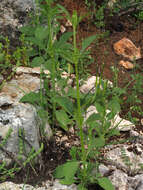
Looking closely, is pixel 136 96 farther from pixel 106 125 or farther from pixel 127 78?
pixel 106 125

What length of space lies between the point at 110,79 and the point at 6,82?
1435mm

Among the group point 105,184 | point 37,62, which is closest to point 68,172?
point 105,184

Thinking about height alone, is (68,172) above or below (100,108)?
below

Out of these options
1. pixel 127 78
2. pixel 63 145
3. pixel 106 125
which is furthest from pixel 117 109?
pixel 127 78

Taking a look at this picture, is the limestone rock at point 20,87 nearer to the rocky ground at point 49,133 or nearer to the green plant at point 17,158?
the rocky ground at point 49,133

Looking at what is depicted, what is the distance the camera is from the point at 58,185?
2.61 metres

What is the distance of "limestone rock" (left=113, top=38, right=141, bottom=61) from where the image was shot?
4488mm

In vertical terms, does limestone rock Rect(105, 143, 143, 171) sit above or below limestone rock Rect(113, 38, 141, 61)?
below

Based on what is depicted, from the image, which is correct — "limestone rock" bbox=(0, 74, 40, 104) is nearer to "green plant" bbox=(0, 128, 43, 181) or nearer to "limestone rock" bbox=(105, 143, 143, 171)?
"green plant" bbox=(0, 128, 43, 181)

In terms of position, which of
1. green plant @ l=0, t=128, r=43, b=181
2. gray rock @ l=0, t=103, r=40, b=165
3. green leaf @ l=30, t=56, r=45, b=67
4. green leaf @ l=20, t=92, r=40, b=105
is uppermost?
green leaf @ l=30, t=56, r=45, b=67

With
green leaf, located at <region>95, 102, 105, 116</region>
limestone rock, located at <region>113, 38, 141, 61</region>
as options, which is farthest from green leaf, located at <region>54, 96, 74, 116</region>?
limestone rock, located at <region>113, 38, 141, 61</region>

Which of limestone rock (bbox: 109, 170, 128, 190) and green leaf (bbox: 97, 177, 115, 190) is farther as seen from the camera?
limestone rock (bbox: 109, 170, 128, 190)

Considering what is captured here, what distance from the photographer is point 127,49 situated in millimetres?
4520

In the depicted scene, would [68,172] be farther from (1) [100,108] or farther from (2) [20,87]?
(2) [20,87]
